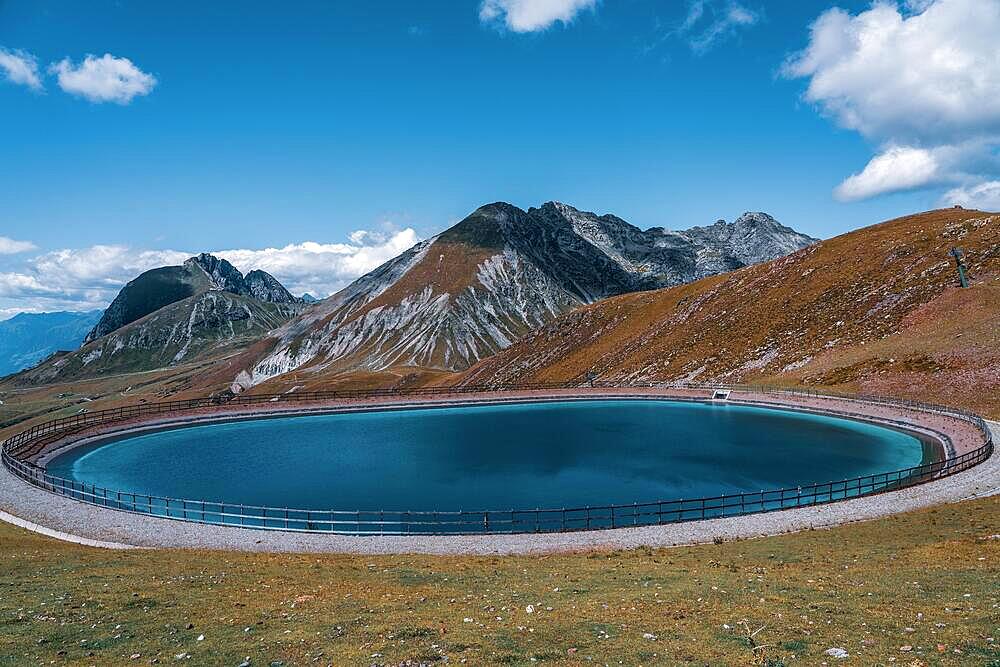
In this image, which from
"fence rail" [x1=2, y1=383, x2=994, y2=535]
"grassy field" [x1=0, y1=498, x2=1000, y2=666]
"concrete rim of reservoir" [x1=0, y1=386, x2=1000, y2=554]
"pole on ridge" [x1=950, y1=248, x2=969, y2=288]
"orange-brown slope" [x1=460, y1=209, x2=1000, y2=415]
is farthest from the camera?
"pole on ridge" [x1=950, y1=248, x2=969, y2=288]

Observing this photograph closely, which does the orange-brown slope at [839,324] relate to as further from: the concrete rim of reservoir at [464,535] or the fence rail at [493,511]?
the concrete rim of reservoir at [464,535]

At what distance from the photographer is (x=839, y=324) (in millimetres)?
111875

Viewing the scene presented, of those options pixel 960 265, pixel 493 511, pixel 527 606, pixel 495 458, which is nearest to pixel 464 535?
pixel 493 511

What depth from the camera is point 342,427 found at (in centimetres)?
8962

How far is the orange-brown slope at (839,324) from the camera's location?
8375 centimetres

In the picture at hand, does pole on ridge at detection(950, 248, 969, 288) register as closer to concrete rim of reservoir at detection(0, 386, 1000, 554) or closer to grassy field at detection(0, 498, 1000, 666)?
concrete rim of reservoir at detection(0, 386, 1000, 554)

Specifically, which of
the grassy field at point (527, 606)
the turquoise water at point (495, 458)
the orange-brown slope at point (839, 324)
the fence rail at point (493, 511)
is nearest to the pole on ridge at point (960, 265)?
the orange-brown slope at point (839, 324)

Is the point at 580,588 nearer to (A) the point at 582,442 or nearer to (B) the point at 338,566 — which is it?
(B) the point at 338,566

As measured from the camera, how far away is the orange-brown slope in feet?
275

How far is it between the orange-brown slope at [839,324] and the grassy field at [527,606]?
2315 inches

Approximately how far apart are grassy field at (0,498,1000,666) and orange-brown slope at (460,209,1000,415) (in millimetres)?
58793

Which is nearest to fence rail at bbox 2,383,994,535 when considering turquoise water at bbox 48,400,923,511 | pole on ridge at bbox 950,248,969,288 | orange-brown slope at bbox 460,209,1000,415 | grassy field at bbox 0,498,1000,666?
turquoise water at bbox 48,400,923,511

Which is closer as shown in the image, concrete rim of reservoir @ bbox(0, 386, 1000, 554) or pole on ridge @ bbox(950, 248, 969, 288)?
concrete rim of reservoir @ bbox(0, 386, 1000, 554)

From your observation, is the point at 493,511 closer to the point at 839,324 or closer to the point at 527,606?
the point at 527,606
